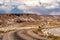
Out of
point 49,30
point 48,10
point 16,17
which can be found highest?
point 48,10

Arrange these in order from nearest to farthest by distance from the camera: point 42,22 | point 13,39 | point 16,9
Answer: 1. point 13,39
2. point 16,9
3. point 42,22

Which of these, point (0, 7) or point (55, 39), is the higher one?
point (0, 7)

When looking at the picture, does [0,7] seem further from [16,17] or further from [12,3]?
[16,17]

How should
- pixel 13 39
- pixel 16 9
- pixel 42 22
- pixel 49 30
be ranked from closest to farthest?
pixel 13 39
pixel 16 9
pixel 42 22
pixel 49 30

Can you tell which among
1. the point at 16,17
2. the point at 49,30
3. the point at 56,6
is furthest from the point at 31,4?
the point at 49,30

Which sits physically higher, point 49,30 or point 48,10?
point 48,10

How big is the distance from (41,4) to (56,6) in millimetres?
1905

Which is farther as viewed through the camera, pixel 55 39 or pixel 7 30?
pixel 7 30

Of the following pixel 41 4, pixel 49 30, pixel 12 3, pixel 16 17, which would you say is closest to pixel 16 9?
pixel 12 3

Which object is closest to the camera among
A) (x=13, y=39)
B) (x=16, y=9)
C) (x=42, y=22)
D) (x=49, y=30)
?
(x=13, y=39)

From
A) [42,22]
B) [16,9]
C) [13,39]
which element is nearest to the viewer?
[13,39]

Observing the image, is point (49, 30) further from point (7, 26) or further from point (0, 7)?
point (0, 7)

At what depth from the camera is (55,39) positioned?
85.5ft

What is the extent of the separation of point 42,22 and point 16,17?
13.2ft
